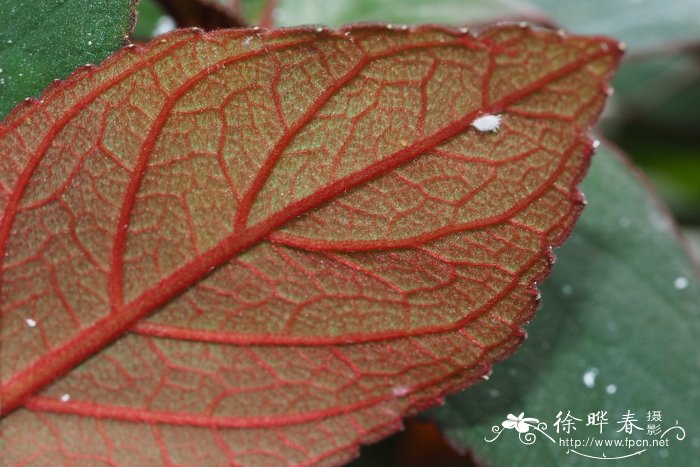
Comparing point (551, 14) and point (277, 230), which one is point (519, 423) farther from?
point (551, 14)

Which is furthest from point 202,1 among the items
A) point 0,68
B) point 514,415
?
point 514,415

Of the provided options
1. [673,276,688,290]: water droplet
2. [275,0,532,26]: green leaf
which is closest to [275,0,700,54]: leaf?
[275,0,532,26]: green leaf

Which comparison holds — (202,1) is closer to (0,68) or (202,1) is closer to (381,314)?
(0,68)

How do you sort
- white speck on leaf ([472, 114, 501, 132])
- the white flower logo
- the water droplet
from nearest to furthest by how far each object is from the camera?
white speck on leaf ([472, 114, 501, 132])
the white flower logo
the water droplet

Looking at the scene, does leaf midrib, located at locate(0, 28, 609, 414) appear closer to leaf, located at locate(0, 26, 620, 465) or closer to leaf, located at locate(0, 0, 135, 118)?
leaf, located at locate(0, 26, 620, 465)

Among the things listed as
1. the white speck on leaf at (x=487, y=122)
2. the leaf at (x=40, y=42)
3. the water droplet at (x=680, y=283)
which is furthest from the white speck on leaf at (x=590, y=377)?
the leaf at (x=40, y=42)

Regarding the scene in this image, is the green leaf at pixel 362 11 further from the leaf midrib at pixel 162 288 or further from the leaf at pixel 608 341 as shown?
the leaf midrib at pixel 162 288

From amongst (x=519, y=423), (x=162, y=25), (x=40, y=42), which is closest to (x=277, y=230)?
(x=40, y=42)
